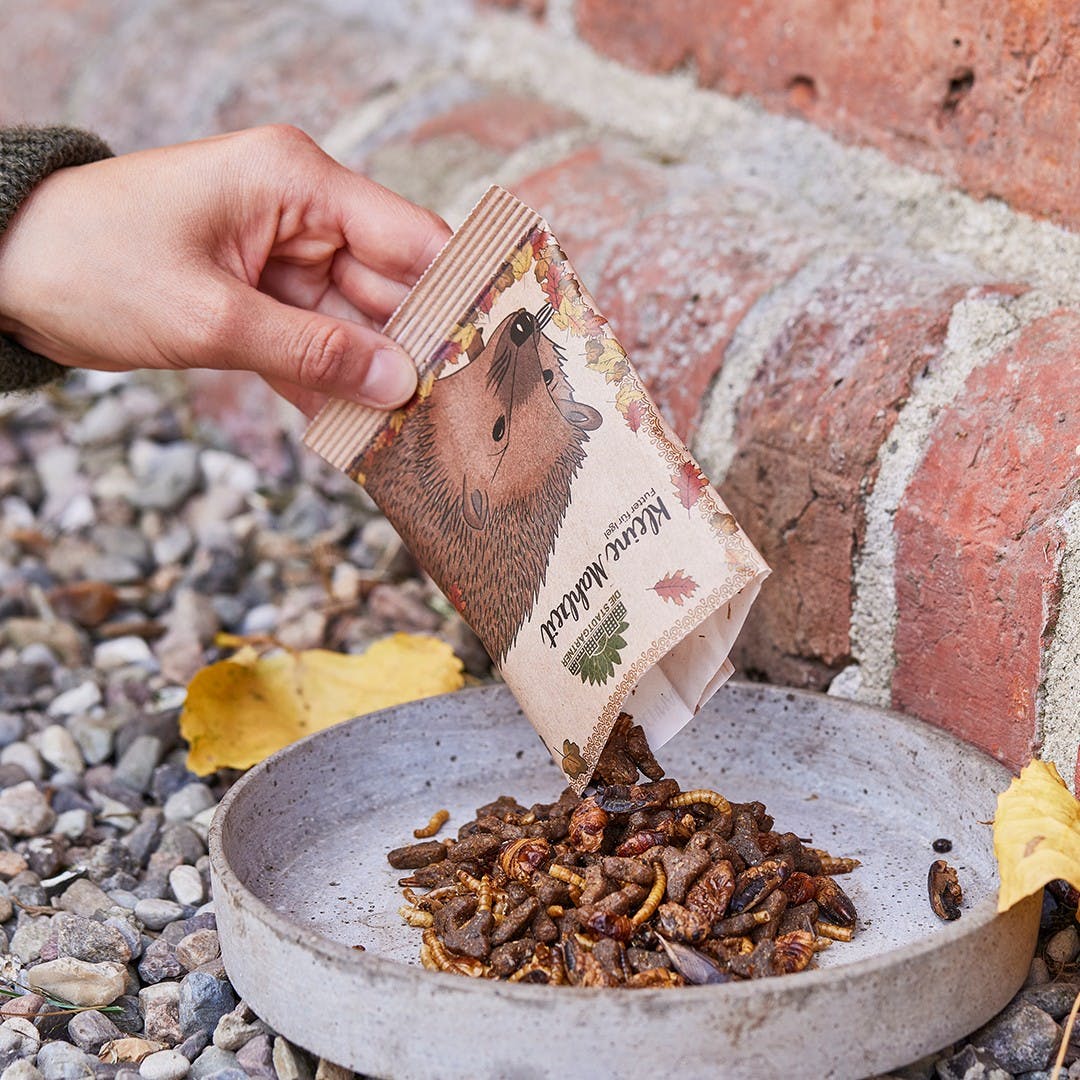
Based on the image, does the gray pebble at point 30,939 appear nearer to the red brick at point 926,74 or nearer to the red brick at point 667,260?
the red brick at point 667,260

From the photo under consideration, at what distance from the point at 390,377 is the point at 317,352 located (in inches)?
3.0

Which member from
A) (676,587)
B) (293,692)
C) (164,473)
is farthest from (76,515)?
(676,587)

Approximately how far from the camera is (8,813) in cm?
156

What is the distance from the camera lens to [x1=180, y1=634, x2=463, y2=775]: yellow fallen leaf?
5.30 ft

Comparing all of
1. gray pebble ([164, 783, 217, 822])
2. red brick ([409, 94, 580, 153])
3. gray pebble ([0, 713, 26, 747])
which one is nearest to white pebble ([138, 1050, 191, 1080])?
gray pebble ([164, 783, 217, 822])

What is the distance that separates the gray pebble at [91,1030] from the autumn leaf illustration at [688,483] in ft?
2.18

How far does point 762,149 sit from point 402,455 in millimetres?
827

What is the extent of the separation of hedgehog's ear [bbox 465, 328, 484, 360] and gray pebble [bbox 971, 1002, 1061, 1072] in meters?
0.73

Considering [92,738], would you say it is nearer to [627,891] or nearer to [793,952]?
[627,891]

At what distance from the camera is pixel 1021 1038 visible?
1090 millimetres

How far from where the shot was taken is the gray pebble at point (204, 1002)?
1208mm

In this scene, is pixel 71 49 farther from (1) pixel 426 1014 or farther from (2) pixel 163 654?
(1) pixel 426 1014

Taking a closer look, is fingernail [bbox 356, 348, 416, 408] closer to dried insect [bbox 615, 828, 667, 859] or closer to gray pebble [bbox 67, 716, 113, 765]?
dried insect [bbox 615, 828, 667, 859]

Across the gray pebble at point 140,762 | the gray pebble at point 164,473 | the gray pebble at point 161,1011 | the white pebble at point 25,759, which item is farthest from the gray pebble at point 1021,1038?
the gray pebble at point 164,473
